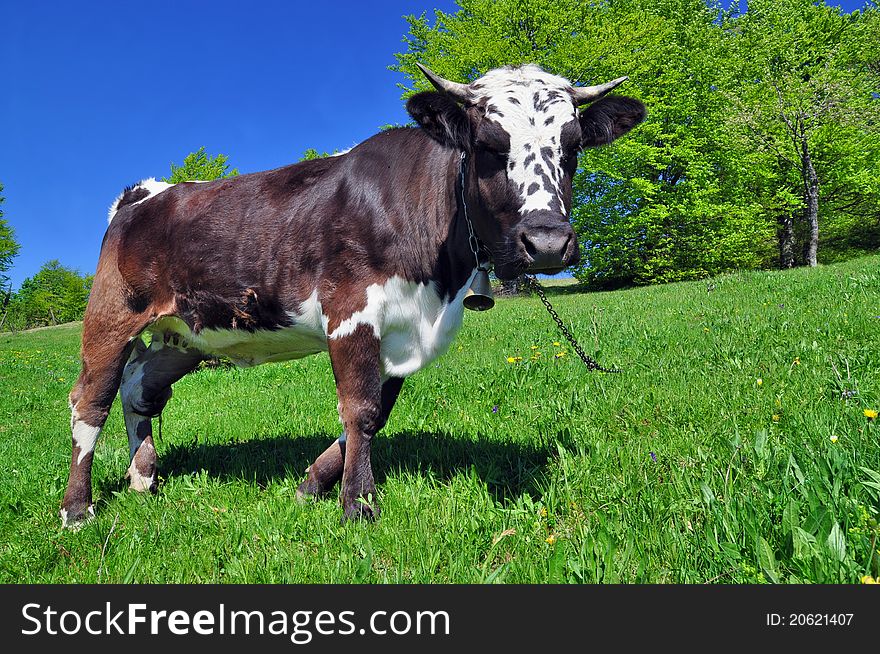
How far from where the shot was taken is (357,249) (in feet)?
10.7

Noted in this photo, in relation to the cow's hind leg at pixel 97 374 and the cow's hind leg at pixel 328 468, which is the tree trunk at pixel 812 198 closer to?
the cow's hind leg at pixel 328 468

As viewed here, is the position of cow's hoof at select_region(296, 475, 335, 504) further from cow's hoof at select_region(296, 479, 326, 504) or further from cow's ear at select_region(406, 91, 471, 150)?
cow's ear at select_region(406, 91, 471, 150)

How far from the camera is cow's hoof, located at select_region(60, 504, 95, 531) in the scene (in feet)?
12.0

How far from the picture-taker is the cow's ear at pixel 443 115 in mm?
2928

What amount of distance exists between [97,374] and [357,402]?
2.22 meters

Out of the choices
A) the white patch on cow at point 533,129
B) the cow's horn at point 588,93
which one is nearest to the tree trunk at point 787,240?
the cow's horn at point 588,93

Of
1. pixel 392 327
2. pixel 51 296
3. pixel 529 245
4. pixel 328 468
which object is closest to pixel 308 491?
pixel 328 468

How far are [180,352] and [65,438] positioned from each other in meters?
3.84

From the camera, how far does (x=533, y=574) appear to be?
7.51ft

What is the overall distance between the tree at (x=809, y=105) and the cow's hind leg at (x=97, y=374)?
29225 millimetres

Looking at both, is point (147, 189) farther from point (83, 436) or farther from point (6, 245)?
point (6, 245)

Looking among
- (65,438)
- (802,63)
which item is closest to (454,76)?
(802,63)

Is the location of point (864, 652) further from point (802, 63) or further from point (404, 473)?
point (802, 63)

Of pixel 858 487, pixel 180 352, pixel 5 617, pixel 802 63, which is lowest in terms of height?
pixel 5 617
